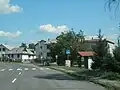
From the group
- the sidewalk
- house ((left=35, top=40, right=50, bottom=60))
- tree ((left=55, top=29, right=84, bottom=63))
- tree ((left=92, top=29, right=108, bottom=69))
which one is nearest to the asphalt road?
the sidewalk

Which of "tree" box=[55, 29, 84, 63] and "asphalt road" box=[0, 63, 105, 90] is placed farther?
"tree" box=[55, 29, 84, 63]

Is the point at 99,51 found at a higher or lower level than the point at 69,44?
lower

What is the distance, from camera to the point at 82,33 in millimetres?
106625

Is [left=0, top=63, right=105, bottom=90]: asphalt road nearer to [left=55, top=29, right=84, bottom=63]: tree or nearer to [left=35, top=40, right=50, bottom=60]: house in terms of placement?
[left=55, top=29, right=84, bottom=63]: tree

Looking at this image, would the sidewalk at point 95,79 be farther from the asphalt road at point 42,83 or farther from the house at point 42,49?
the house at point 42,49

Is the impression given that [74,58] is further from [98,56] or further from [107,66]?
[107,66]

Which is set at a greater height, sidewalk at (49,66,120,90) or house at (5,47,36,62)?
house at (5,47,36,62)

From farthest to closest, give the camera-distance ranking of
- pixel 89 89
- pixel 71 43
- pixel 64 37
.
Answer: pixel 64 37 → pixel 71 43 → pixel 89 89

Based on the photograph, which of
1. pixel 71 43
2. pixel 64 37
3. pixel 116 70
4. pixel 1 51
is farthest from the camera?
pixel 1 51

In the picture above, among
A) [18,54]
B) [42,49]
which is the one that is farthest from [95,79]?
[18,54]

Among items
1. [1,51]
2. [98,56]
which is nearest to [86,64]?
[98,56]

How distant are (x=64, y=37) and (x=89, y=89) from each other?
246 feet

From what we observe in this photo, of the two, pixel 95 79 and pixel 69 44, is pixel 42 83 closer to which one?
pixel 95 79

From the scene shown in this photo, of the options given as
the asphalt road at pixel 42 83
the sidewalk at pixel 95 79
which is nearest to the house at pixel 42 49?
the sidewalk at pixel 95 79
